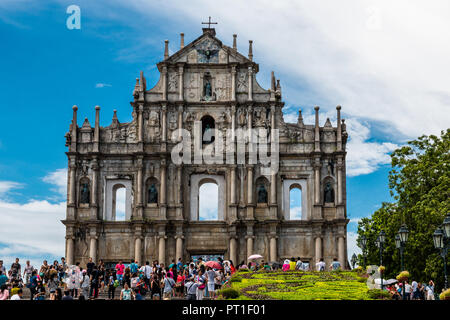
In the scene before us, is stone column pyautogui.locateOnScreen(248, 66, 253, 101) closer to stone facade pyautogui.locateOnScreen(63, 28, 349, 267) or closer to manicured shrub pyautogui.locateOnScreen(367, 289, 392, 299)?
stone facade pyautogui.locateOnScreen(63, 28, 349, 267)

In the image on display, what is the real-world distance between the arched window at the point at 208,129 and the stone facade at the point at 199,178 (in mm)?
366

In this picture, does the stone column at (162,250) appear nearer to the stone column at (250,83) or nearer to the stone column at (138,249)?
the stone column at (138,249)

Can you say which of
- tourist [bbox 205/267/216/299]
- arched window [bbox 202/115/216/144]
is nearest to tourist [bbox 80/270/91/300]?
tourist [bbox 205/267/216/299]

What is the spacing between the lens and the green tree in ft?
135

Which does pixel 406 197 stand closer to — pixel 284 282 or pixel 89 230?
pixel 284 282

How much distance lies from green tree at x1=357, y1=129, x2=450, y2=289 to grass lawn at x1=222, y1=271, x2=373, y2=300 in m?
5.81

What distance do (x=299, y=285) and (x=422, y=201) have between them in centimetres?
1188

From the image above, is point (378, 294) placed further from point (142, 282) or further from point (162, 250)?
point (162, 250)

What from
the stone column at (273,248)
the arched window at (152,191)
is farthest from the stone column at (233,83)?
the stone column at (273,248)

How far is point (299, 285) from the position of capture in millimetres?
33312

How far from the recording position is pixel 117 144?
52.6m

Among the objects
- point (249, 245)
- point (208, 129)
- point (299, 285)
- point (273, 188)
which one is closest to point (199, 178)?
point (208, 129)

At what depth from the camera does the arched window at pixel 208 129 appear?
173 feet
